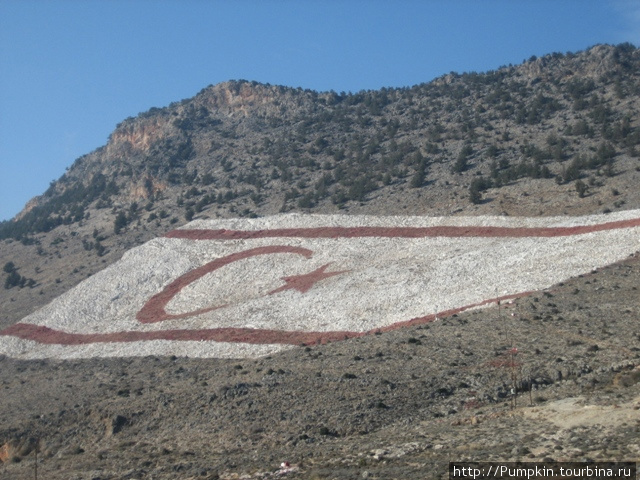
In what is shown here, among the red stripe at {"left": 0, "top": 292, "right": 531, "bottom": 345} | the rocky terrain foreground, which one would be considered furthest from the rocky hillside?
the rocky terrain foreground

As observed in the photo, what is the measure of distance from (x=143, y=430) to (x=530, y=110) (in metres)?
44.4

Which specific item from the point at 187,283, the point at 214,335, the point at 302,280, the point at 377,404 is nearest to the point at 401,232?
the point at 302,280

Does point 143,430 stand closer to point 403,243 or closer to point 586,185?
point 403,243

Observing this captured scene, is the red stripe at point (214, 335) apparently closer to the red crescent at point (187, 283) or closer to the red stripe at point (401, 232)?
the red crescent at point (187, 283)

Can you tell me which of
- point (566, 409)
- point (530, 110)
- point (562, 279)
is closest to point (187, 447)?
point (566, 409)

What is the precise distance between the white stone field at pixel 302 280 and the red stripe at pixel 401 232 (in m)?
0.10

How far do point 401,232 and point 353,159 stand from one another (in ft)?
60.9

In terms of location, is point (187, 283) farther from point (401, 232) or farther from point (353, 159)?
point (353, 159)

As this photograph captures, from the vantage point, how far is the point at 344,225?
1598 inches

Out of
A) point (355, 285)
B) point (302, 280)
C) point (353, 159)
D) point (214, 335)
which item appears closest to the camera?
point (214, 335)

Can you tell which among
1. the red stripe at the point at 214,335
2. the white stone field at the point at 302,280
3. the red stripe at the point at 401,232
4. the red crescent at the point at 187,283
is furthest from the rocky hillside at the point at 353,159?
the red crescent at the point at 187,283

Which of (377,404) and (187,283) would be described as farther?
(187,283)

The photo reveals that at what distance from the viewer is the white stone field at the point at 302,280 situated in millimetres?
29094

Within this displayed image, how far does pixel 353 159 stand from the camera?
55.6 metres
